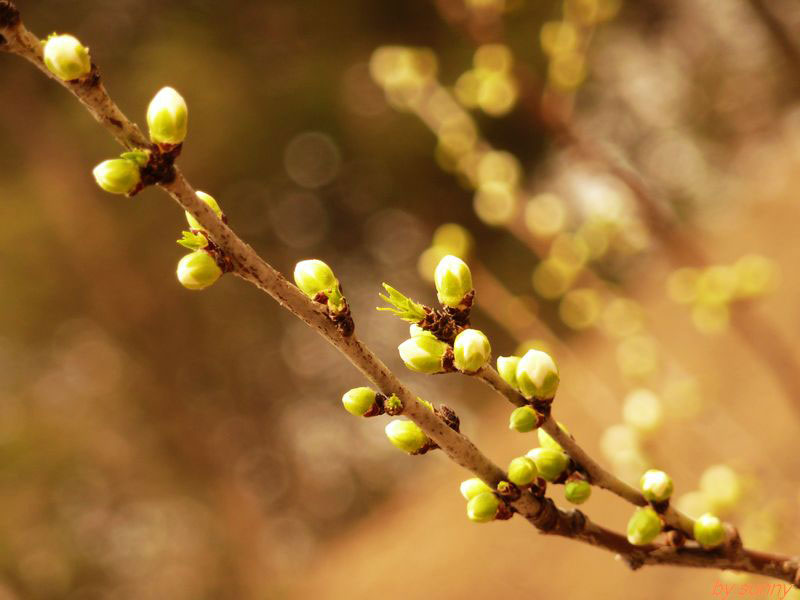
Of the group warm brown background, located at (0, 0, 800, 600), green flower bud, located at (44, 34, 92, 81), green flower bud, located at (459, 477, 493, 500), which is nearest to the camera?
green flower bud, located at (44, 34, 92, 81)

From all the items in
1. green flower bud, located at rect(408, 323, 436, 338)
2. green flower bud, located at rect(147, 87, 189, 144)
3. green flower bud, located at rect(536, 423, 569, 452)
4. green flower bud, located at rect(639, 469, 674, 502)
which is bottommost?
green flower bud, located at rect(147, 87, 189, 144)

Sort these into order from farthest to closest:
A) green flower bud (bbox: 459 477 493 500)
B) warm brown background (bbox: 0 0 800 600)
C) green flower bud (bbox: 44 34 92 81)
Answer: warm brown background (bbox: 0 0 800 600) → green flower bud (bbox: 459 477 493 500) → green flower bud (bbox: 44 34 92 81)

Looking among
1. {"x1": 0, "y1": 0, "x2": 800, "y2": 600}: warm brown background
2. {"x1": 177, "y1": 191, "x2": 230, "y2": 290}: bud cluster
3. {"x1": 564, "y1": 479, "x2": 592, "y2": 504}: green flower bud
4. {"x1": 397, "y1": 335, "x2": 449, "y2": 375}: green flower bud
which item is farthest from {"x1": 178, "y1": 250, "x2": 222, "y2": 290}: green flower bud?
{"x1": 0, "y1": 0, "x2": 800, "y2": 600}: warm brown background

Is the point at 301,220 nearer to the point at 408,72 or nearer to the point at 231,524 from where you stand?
the point at 231,524

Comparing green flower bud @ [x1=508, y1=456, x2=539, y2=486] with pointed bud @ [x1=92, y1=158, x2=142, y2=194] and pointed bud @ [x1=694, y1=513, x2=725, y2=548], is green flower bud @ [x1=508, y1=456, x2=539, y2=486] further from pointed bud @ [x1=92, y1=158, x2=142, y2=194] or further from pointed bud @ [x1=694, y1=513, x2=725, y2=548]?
pointed bud @ [x1=92, y1=158, x2=142, y2=194]

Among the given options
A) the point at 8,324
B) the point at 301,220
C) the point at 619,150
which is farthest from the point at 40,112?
the point at 619,150

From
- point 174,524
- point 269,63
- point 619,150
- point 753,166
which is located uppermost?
point 753,166
